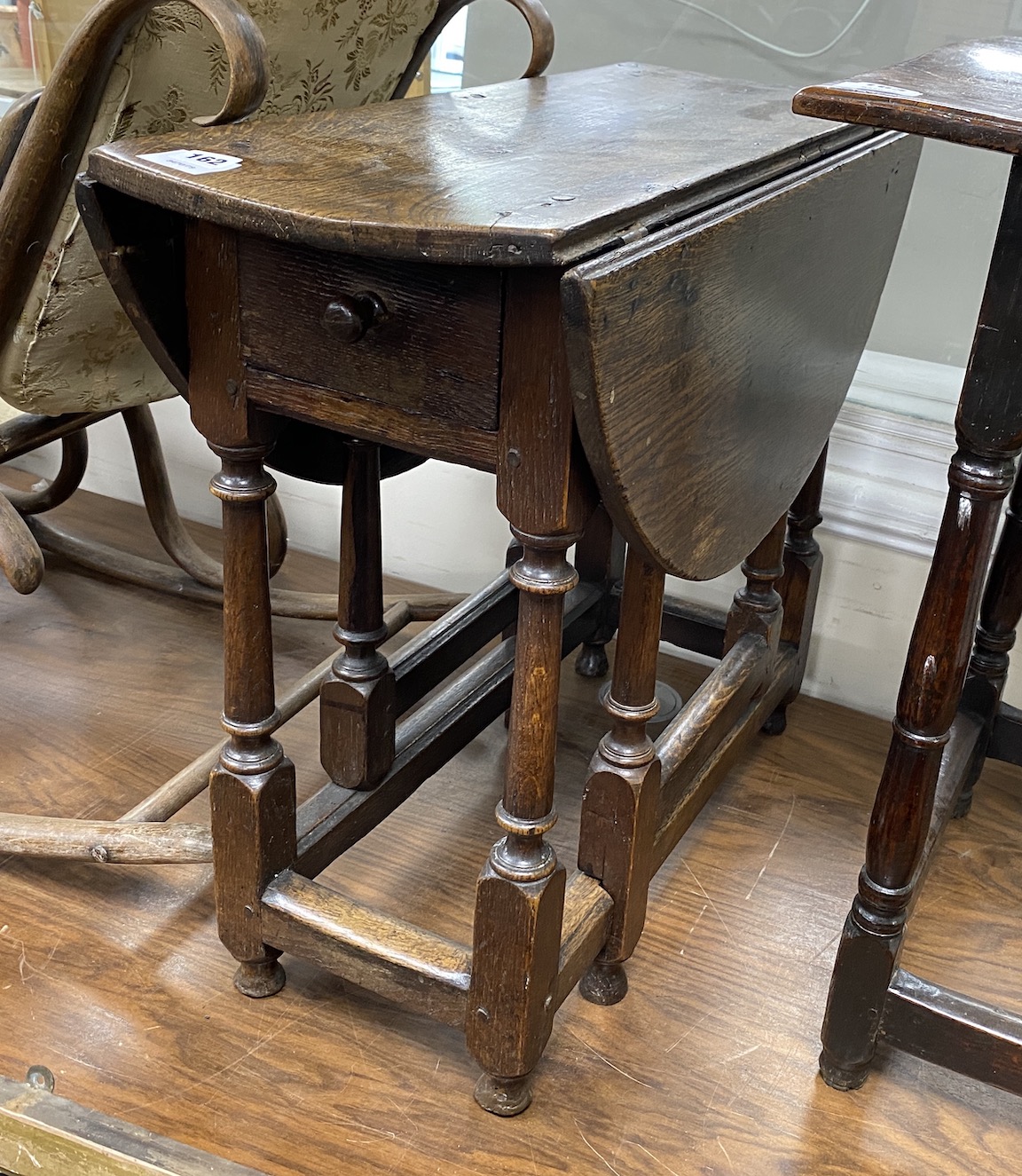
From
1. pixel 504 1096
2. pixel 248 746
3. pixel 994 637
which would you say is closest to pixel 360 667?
pixel 248 746

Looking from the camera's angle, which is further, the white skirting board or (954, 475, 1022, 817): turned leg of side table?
the white skirting board

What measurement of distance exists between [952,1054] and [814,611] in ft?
2.70

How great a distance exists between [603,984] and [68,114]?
1.00 m

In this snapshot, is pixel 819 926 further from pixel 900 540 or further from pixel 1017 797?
pixel 900 540

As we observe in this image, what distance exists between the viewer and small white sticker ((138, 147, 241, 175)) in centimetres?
92

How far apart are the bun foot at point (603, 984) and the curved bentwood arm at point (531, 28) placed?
104 centimetres

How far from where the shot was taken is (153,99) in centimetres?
124

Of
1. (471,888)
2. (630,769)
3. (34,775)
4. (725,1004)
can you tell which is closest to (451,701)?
(471,888)

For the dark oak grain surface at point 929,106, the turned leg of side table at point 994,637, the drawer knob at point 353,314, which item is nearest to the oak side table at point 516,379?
the drawer knob at point 353,314

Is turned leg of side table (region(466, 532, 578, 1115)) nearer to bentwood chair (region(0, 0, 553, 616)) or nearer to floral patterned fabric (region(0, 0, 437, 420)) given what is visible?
bentwood chair (region(0, 0, 553, 616))

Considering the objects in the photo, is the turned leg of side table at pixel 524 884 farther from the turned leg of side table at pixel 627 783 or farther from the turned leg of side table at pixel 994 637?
the turned leg of side table at pixel 994 637

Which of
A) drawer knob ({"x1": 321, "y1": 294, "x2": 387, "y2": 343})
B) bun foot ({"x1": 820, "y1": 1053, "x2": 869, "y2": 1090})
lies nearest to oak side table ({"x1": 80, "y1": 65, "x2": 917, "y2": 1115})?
drawer knob ({"x1": 321, "y1": 294, "x2": 387, "y2": 343})

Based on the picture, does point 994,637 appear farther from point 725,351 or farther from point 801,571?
point 725,351

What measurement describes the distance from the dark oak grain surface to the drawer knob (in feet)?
1.05
